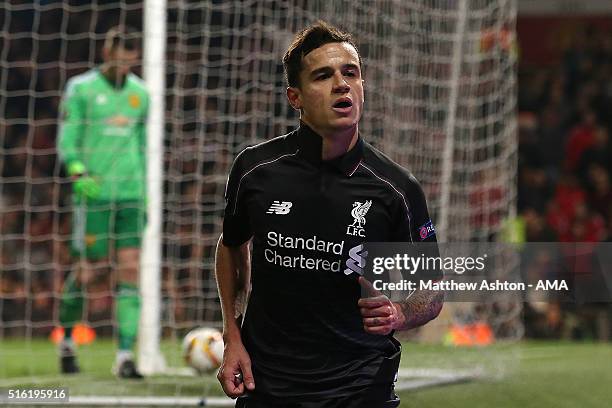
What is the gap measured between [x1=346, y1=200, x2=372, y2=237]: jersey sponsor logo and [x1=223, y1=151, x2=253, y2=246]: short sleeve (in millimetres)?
324

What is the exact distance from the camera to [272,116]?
7.92 metres

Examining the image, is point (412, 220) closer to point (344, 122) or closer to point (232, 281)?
point (344, 122)

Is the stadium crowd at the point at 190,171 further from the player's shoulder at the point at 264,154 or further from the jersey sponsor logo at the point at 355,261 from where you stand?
the jersey sponsor logo at the point at 355,261

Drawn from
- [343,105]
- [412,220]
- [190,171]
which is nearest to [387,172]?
[412,220]

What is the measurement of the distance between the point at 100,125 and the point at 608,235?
26.7 ft

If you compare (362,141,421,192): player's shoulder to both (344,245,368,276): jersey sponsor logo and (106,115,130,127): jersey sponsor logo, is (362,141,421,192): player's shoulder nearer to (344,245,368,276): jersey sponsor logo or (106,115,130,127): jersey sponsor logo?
(344,245,368,276): jersey sponsor logo

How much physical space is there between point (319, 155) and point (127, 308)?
4.38m

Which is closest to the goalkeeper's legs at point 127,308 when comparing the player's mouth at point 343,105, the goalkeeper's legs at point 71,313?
the goalkeeper's legs at point 71,313

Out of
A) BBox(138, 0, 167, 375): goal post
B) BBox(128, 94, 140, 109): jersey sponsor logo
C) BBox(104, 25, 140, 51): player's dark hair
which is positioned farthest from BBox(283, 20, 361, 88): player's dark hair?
BBox(128, 94, 140, 109): jersey sponsor logo

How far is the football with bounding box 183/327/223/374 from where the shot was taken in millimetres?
6656

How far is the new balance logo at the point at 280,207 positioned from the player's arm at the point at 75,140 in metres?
4.30

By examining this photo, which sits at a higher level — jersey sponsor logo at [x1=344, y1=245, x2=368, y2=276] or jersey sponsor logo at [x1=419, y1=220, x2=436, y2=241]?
jersey sponsor logo at [x1=419, y1=220, x2=436, y2=241]

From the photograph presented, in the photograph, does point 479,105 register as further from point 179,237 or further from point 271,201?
point 271,201

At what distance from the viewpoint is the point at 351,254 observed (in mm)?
3475
